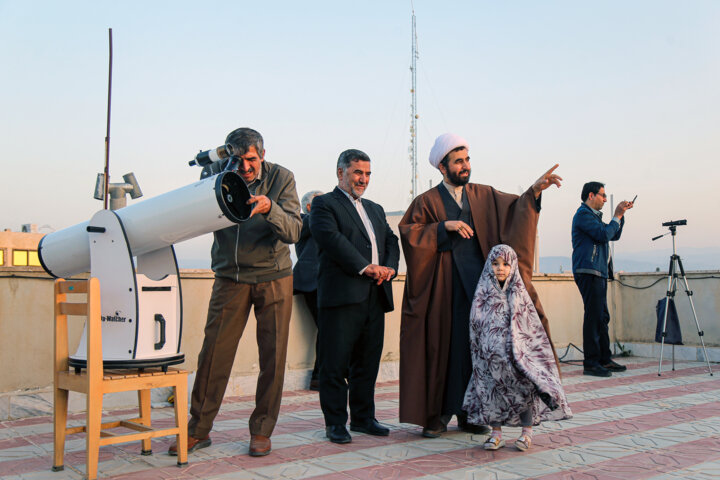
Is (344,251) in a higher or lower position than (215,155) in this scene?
lower

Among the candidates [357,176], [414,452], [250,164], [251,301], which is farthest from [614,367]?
[250,164]

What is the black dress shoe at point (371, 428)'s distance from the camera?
437 centimetres

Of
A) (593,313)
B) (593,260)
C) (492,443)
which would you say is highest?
(593,260)

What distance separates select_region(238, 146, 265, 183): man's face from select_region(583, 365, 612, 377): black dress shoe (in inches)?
191

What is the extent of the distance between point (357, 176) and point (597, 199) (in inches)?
148

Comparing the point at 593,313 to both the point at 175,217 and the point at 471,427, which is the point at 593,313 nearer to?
the point at 471,427

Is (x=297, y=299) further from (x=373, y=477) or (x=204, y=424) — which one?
(x=373, y=477)

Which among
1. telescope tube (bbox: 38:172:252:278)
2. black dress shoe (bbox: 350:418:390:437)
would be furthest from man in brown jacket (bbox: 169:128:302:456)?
black dress shoe (bbox: 350:418:390:437)

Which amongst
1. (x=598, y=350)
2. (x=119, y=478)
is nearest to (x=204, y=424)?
(x=119, y=478)

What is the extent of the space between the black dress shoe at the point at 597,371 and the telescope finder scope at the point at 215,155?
5.17 metres

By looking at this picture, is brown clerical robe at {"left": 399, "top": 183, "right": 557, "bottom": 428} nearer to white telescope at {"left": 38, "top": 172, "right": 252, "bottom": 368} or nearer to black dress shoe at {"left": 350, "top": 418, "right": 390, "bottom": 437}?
black dress shoe at {"left": 350, "top": 418, "right": 390, "bottom": 437}

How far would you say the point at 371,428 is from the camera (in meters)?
4.41

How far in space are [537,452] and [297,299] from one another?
313 cm

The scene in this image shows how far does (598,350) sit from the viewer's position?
286 inches
